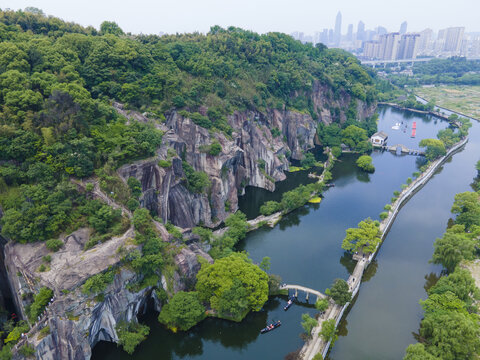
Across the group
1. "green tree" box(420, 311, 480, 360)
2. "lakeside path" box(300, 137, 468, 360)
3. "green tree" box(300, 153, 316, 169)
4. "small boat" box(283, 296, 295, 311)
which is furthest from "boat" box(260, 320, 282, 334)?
"green tree" box(300, 153, 316, 169)

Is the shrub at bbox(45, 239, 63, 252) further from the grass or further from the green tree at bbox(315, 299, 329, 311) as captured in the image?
the grass

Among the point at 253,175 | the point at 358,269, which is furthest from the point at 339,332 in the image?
the point at 253,175

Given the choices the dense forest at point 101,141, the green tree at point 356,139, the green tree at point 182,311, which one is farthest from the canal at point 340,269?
the green tree at point 356,139

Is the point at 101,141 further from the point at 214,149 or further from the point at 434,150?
the point at 434,150

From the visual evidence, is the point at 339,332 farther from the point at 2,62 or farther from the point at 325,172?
the point at 2,62

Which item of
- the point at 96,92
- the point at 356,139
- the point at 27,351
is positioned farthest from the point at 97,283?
the point at 356,139

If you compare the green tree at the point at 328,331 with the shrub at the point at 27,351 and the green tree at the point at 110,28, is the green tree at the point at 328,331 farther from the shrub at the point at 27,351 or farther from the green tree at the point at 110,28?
the green tree at the point at 110,28
